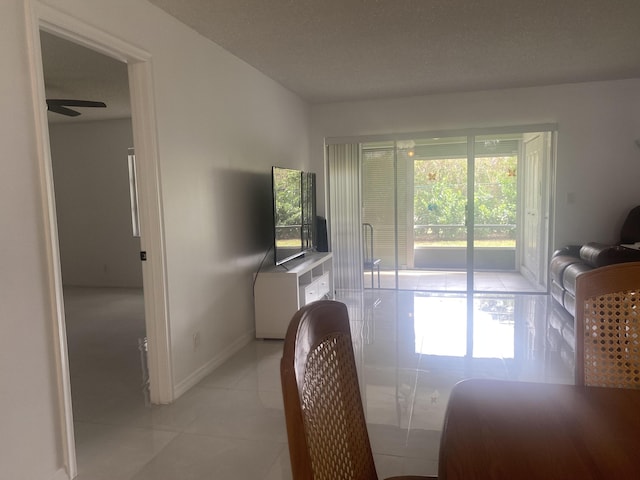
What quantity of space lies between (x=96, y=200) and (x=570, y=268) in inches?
239

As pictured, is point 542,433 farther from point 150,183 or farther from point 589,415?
point 150,183

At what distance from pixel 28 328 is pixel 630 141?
5941mm

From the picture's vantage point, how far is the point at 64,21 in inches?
84.0

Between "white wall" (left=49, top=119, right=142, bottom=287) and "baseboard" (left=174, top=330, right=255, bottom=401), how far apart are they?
327 centimetres

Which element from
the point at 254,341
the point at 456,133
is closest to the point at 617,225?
the point at 456,133

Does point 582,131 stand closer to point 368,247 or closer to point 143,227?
point 368,247

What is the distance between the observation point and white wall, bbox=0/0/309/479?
1.87 metres

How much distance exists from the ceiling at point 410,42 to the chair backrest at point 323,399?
250 centimetres

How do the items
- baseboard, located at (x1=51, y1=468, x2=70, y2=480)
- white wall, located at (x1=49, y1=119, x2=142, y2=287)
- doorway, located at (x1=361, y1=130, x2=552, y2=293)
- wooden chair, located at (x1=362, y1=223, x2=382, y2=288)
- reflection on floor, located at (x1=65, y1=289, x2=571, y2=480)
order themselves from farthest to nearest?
white wall, located at (x1=49, y1=119, x2=142, y2=287)
wooden chair, located at (x1=362, y1=223, x2=382, y2=288)
doorway, located at (x1=361, y1=130, x2=552, y2=293)
reflection on floor, located at (x1=65, y1=289, x2=571, y2=480)
baseboard, located at (x1=51, y1=468, x2=70, y2=480)

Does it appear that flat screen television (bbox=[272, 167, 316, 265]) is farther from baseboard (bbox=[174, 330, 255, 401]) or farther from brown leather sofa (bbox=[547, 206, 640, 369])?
brown leather sofa (bbox=[547, 206, 640, 369])

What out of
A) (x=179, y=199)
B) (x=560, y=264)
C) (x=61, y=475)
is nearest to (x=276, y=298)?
(x=179, y=199)

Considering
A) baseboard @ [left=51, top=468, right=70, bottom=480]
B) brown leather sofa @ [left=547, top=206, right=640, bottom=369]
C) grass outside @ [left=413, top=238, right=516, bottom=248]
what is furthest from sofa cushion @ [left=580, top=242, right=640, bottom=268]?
baseboard @ [left=51, top=468, right=70, bottom=480]

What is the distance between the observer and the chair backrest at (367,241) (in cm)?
623

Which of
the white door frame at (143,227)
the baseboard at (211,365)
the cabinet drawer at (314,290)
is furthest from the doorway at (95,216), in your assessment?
the cabinet drawer at (314,290)
